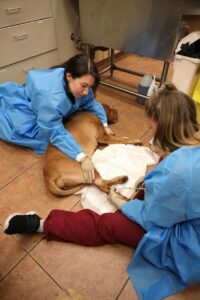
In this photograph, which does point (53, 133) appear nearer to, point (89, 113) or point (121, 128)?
point (89, 113)

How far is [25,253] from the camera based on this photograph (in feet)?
3.41

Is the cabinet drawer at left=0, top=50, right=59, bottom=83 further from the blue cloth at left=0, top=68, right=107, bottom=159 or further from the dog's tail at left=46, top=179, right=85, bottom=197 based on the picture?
the dog's tail at left=46, top=179, right=85, bottom=197

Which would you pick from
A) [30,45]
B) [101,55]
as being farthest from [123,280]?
[101,55]

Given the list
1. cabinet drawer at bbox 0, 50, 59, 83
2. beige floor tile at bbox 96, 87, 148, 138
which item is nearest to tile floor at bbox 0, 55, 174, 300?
beige floor tile at bbox 96, 87, 148, 138

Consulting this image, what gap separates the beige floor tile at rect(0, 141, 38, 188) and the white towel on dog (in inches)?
17.7

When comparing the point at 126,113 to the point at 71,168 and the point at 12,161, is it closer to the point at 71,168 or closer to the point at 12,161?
the point at 71,168

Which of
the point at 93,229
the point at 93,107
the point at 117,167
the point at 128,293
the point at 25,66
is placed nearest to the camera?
the point at 128,293

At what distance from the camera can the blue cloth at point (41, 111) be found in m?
1.30

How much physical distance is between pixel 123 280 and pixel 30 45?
1916 mm

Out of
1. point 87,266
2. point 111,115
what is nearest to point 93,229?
point 87,266

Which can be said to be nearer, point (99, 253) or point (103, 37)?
point (99, 253)

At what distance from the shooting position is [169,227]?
2.87 ft

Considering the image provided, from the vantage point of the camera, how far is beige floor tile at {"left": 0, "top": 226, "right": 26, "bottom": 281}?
99 centimetres

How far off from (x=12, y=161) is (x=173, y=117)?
3.71 ft
